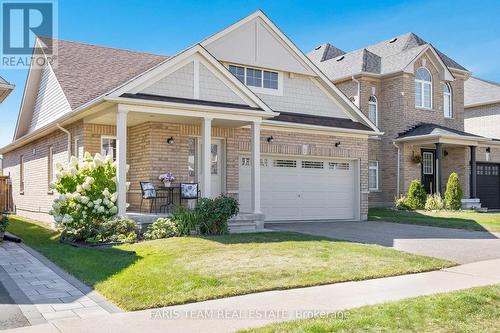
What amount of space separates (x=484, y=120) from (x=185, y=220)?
2329 centimetres

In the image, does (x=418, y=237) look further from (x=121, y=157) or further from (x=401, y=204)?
(x=401, y=204)

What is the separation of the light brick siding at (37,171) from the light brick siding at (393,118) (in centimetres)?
1353

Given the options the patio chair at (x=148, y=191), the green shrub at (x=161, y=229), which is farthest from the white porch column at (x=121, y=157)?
the patio chair at (x=148, y=191)

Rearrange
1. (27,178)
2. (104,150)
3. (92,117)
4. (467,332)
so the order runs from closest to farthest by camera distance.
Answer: (467,332), (92,117), (104,150), (27,178)

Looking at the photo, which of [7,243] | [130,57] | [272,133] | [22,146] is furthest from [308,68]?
[22,146]

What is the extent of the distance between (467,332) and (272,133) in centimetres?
1176

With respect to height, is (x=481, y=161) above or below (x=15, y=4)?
below

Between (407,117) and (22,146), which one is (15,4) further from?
(407,117)

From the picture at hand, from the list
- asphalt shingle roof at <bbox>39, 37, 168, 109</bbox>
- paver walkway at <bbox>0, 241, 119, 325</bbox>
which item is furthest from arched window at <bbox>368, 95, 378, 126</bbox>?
paver walkway at <bbox>0, 241, 119, 325</bbox>

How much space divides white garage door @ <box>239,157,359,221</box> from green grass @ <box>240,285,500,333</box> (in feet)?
33.3

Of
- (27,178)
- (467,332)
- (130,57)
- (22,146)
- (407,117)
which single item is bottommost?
(467,332)

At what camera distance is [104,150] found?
14.8 meters

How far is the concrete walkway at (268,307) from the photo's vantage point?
5.39 meters

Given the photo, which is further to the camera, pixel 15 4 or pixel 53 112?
pixel 53 112
